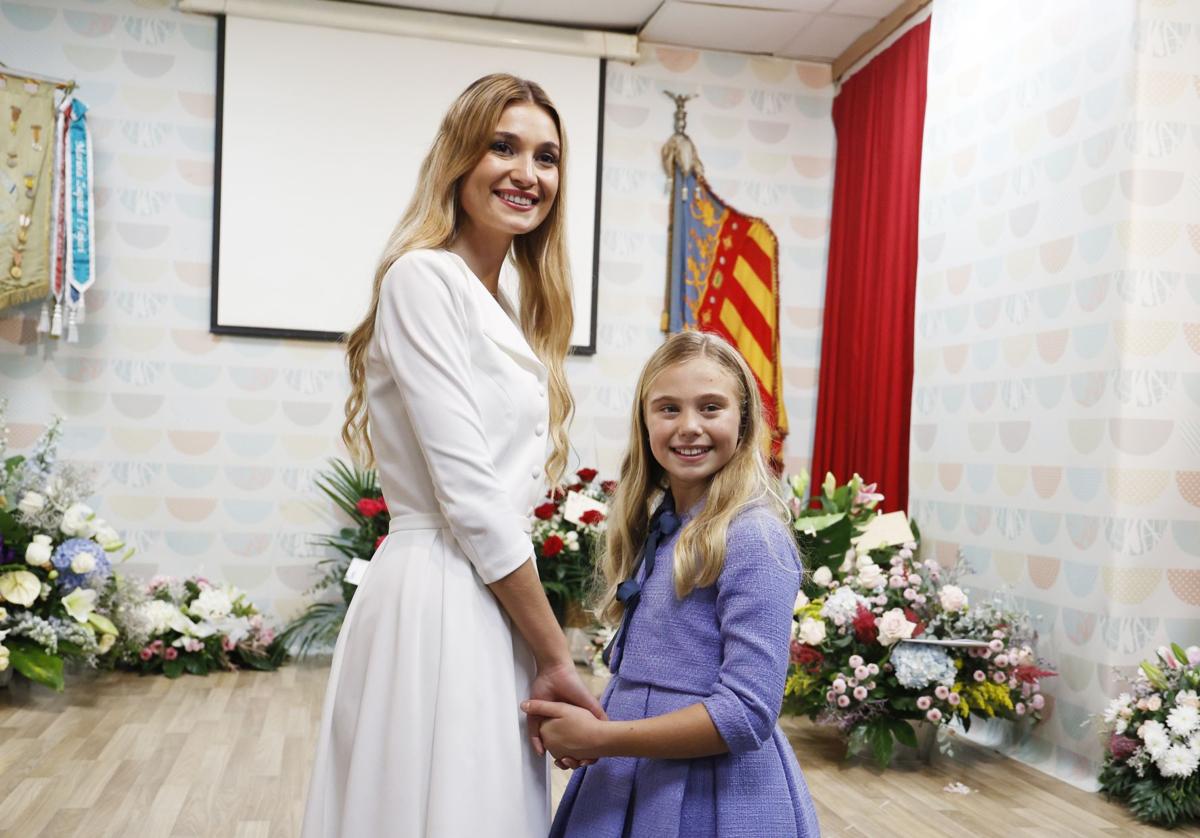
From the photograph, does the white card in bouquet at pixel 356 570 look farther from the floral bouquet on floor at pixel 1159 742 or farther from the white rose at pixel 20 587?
the floral bouquet on floor at pixel 1159 742

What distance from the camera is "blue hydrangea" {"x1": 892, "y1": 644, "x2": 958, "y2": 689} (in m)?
3.52

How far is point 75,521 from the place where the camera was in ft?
13.9

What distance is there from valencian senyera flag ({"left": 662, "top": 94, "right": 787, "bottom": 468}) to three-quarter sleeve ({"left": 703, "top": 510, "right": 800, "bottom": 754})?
423 cm

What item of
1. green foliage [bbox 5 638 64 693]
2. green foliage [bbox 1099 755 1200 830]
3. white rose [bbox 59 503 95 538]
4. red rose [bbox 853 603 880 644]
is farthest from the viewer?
white rose [bbox 59 503 95 538]

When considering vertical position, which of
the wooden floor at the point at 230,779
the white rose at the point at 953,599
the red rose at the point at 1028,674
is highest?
the white rose at the point at 953,599

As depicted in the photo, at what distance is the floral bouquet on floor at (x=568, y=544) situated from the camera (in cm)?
479

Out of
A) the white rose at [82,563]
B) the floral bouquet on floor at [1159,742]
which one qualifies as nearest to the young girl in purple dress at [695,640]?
the floral bouquet on floor at [1159,742]

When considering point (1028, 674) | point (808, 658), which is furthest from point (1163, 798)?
point (808, 658)

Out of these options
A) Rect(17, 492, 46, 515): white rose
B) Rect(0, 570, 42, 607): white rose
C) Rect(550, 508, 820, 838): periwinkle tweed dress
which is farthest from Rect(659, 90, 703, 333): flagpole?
Rect(550, 508, 820, 838): periwinkle tweed dress

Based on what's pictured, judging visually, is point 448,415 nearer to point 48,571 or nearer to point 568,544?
point 48,571

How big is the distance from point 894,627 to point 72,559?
2792mm

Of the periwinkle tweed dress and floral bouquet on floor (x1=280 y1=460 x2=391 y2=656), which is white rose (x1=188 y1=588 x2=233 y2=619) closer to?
floral bouquet on floor (x1=280 y1=460 x2=391 y2=656)

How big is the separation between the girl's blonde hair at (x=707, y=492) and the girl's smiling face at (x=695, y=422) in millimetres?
15

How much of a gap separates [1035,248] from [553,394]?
2915mm
